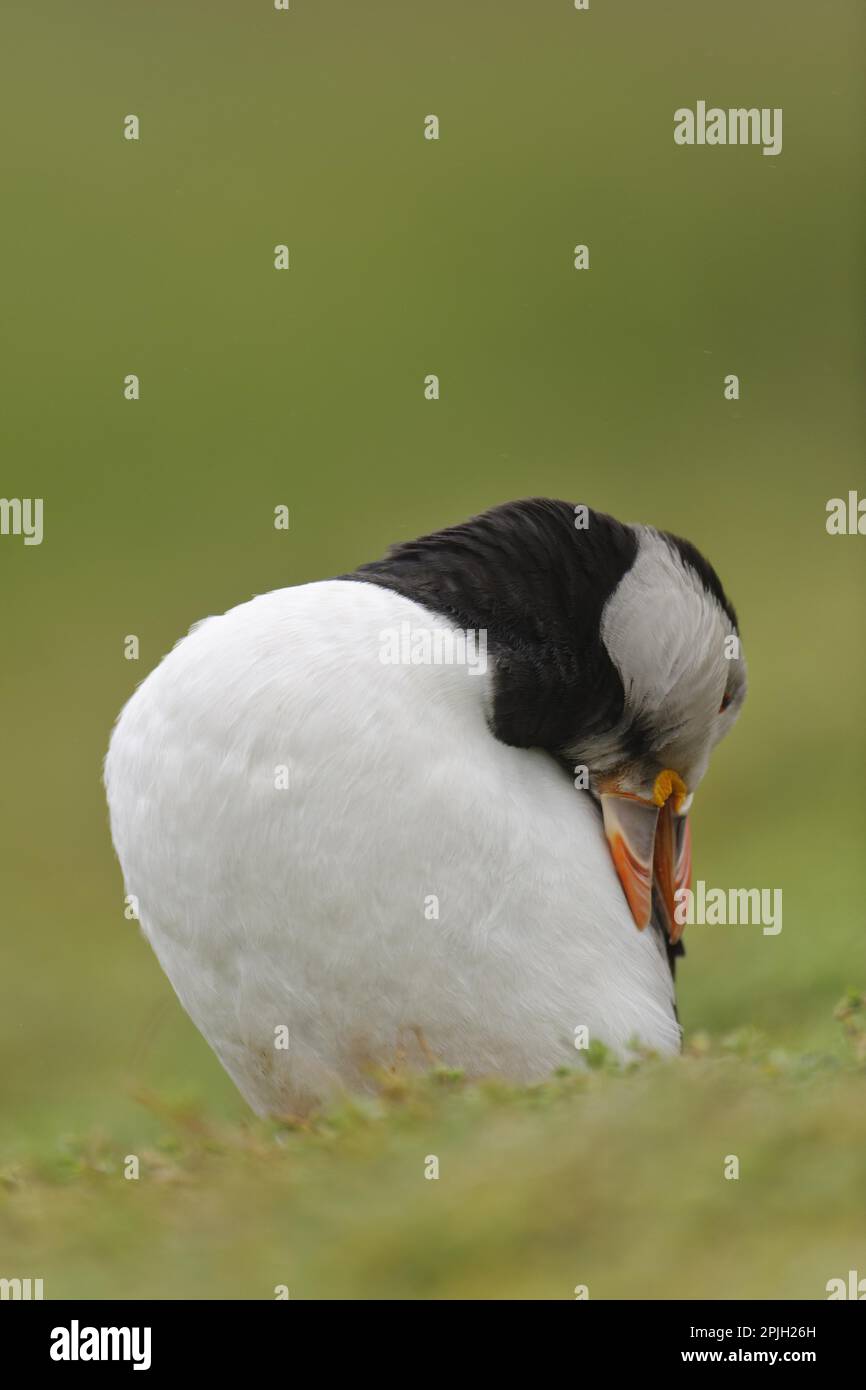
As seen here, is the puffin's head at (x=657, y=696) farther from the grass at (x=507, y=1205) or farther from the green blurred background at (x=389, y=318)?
the green blurred background at (x=389, y=318)

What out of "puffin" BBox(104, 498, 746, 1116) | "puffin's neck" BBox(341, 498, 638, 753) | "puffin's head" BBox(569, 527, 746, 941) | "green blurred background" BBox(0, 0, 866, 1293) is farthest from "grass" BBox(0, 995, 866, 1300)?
"green blurred background" BBox(0, 0, 866, 1293)

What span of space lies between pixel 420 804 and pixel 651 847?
52.1 inches

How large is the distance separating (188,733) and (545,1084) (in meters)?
1.63

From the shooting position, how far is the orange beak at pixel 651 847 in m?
6.99

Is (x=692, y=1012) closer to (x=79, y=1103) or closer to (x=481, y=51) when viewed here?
(x=79, y=1103)

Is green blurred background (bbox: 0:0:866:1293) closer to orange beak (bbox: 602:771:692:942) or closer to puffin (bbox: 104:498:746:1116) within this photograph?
orange beak (bbox: 602:771:692:942)

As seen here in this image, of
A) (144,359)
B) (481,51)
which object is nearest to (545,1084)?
(144,359)

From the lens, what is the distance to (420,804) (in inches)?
245

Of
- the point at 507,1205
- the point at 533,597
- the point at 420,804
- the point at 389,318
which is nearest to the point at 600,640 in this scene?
the point at 533,597

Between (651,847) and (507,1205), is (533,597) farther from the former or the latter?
(507,1205)

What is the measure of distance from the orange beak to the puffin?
2cm

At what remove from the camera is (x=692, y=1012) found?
1234cm

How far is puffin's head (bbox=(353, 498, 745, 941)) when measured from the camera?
259 inches

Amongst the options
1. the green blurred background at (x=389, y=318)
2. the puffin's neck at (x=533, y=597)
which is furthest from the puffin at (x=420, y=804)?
the green blurred background at (x=389, y=318)
